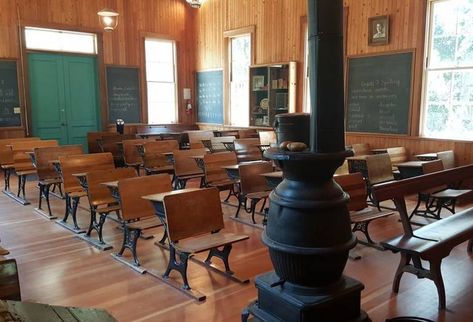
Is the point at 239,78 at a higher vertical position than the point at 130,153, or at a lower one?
higher

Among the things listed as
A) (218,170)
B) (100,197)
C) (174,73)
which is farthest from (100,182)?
(174,73)

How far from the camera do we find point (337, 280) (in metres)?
2.21

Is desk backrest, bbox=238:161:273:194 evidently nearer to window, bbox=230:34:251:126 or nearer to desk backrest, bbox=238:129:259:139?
Answer: desk backrest, bbox=238:129:259:139

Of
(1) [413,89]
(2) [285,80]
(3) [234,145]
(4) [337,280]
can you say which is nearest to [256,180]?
(3) [234,145]

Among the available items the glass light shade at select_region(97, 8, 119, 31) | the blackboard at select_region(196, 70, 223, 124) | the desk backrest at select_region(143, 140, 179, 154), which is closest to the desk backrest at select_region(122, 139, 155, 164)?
the desk backrest at select_region(143, 140, 179, 154)

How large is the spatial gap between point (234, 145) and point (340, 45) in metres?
4.62

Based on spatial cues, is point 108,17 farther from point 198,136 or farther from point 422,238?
point 422,238

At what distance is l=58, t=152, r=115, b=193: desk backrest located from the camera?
4.69m

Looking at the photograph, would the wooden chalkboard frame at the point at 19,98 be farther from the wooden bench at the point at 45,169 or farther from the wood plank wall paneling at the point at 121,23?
the wooden bench at the point at 45,169

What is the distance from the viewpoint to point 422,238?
2969 millimetres

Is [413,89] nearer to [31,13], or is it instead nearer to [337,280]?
[337,280]

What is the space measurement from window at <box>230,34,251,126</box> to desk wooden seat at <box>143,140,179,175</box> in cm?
374

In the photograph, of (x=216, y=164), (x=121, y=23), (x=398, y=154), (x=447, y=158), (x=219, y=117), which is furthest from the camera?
(x=219, y=117)

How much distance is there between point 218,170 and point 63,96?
5.61 m
